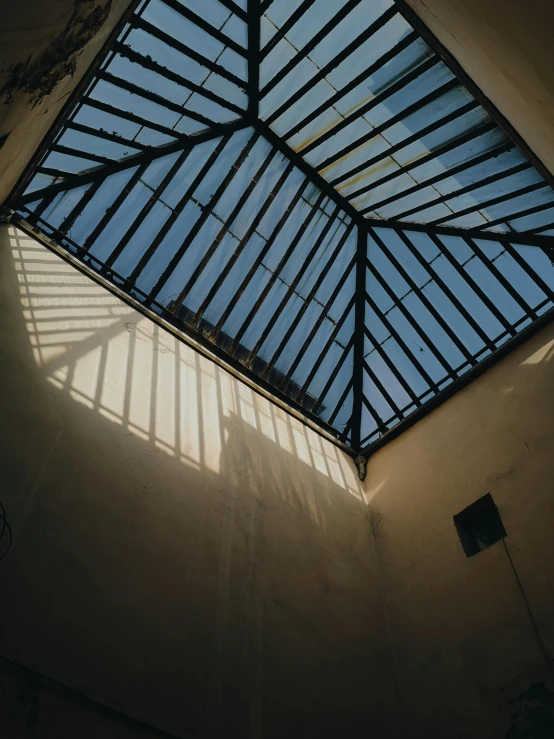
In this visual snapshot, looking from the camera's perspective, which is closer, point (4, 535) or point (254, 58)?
point (4, 535)

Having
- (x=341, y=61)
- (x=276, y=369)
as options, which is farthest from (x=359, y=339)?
(x=341, y=61)

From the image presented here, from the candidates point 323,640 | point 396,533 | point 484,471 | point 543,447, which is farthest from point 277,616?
point 543,447

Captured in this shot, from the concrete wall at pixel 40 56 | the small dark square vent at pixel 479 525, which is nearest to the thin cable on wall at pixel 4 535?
the concrete wall at pixel 40 56

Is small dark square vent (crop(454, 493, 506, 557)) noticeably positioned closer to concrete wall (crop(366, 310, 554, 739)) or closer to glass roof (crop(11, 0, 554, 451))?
concrete wall (crop(366, 310, 554, 739))

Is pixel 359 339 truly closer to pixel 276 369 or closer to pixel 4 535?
pixel 276 369

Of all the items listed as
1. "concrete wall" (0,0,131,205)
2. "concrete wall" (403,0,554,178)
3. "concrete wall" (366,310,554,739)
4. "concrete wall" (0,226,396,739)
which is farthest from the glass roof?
"concrete wall" (403,0,554,178)

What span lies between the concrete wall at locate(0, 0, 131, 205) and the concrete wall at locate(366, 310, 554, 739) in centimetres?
696

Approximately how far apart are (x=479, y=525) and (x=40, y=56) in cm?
747

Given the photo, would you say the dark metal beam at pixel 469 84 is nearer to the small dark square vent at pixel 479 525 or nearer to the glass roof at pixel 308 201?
the glass roof at pixel 308 201

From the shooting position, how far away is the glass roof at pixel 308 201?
24.7ft

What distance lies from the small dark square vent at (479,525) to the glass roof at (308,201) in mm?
2391

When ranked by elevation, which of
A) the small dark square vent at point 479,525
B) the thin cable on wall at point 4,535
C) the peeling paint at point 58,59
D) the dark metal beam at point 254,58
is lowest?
the thin cable on wall at point 4,535

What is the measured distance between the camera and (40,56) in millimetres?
3680

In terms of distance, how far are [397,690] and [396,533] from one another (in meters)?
2.28
